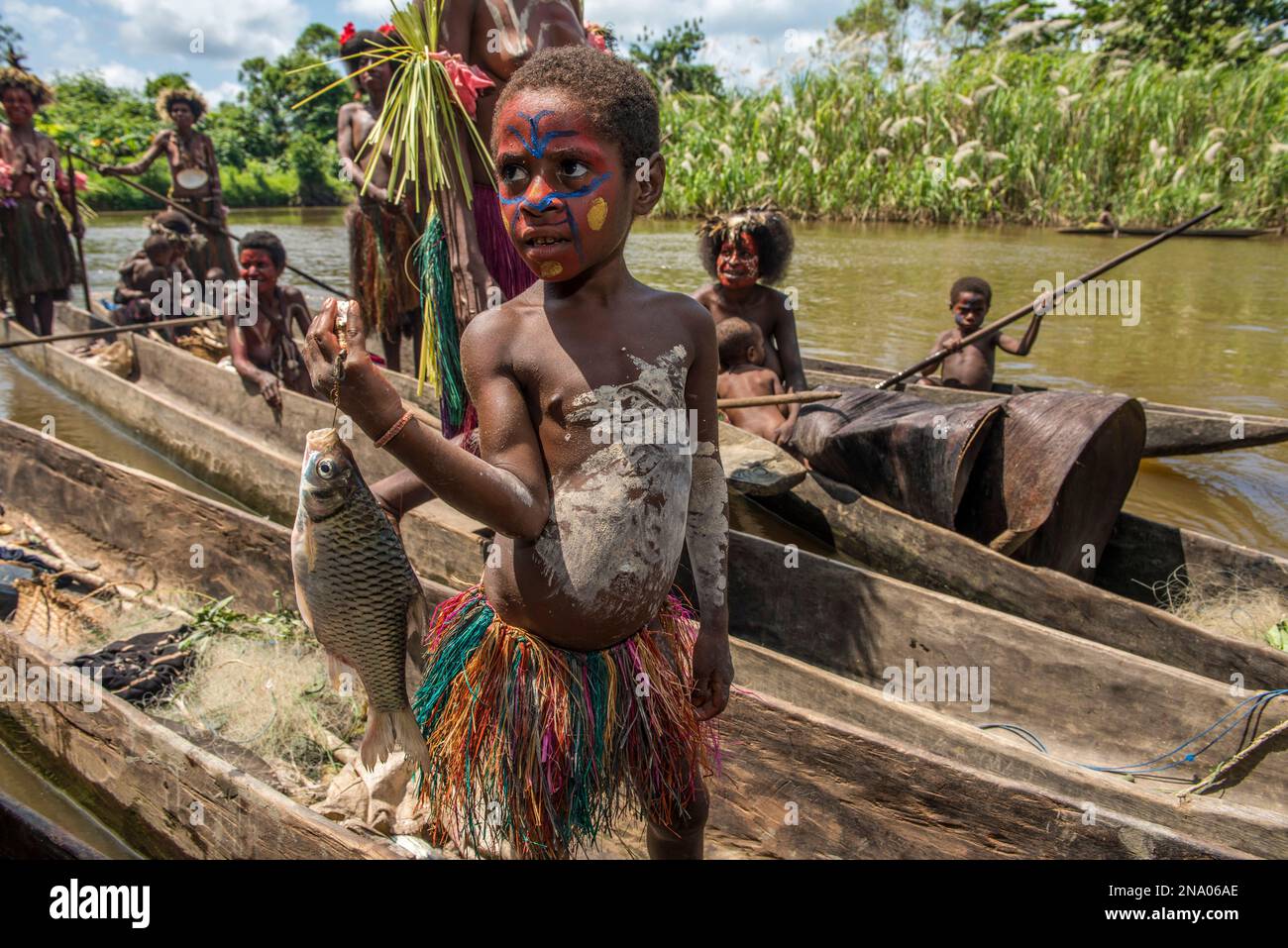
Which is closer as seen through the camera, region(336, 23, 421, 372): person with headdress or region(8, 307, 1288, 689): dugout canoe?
region(8, 307, 1288, 689): dugout canoe

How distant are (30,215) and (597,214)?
8915mm

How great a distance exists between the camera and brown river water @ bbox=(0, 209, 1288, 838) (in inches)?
241

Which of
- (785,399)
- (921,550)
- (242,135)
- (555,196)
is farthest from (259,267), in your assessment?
(242,135)

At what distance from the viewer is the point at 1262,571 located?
12.2 feet

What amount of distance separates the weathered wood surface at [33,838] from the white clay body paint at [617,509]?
1138 millimetres

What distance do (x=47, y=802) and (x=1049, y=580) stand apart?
3679 millimetres

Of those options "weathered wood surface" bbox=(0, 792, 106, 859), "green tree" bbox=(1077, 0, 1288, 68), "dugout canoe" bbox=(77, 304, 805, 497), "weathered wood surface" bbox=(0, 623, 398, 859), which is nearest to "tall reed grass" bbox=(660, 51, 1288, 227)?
"green tree" bbox=(1077, 0, 1288, 68)

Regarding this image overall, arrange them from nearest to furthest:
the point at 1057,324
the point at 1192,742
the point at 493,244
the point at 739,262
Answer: the point at 1192,742, the point at 493,244, the point at 739,262, the point at 1057,324

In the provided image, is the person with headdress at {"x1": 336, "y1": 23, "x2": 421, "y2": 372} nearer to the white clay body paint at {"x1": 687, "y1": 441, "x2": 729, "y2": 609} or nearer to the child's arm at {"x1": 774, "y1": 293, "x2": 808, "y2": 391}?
the child's arm at {"x1": 774, "y1": 293, "x2": 808, "y2": 391}

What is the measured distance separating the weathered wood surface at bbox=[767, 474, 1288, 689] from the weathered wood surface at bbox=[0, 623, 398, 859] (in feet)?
8.72

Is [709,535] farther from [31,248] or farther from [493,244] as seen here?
[31,248]

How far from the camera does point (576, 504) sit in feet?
5.49
